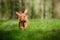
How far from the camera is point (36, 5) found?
4211 mm

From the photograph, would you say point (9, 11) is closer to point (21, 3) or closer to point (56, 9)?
point (21, 3)

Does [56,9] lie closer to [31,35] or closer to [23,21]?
[23,21]

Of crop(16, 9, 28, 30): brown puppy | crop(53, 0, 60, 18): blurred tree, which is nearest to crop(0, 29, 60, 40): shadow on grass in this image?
crop(16, 9, 28, 30): brown puppy

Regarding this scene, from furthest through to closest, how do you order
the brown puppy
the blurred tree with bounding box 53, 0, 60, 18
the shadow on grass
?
the blurred tree with bounding box 53, 0, 60, 18 < the brown puppy < the shadow on grass

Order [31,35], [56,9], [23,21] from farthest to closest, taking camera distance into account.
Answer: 1. [56,9]
2. [23,21]
3. [31,35]

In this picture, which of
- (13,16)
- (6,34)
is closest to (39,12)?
(13,16)

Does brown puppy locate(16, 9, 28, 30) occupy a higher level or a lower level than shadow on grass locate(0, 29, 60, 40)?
higher

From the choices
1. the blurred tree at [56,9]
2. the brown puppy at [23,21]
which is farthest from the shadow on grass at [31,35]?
the blurred tree at [56,9]

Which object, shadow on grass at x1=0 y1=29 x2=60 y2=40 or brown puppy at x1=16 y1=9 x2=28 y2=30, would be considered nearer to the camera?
shadow on grass at x1=0 y1=29 x2=60 y2=40

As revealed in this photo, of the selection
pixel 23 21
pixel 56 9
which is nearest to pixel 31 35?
pixel 23 21

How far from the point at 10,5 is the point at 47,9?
684 millimetres

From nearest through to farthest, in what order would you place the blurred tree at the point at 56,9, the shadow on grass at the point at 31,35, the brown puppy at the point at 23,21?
the shadow on grass at the point at 31,35, the brown puppy at the point at 23,21, the blurred tree at the point at 56,9

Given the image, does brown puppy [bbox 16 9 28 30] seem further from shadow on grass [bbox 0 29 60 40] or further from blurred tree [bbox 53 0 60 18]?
blurred tree [bbox 53 0 60 18]

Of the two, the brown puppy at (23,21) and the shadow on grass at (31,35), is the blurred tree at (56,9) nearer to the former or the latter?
the brown puppy at (23,21)
